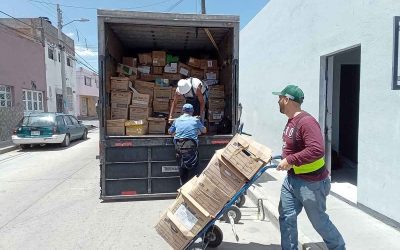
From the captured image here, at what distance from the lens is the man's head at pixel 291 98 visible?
3.42m

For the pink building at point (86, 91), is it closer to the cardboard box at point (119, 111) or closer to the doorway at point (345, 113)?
the cardboard box at point (119, 111)

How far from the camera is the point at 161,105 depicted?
23.9ft

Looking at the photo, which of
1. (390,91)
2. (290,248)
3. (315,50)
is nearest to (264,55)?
(315,50)

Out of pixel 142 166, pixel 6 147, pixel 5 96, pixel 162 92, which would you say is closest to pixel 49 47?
pixel 5 96

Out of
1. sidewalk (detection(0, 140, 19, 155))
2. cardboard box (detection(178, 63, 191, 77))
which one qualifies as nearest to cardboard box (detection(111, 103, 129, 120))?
cardboard box (detection(178, 63, 191, 77))

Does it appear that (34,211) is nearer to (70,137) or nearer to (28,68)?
(70,137)

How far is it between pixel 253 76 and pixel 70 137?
8.59 m

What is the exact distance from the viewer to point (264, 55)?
33.3 feet

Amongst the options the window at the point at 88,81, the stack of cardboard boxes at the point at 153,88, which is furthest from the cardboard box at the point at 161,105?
the window at the point at 88,81

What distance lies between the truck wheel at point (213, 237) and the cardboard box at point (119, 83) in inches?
148

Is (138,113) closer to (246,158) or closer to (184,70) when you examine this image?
(184,70)

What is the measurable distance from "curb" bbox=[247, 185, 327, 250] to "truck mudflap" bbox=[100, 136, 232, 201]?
1.06 metres

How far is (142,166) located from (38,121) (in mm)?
9350

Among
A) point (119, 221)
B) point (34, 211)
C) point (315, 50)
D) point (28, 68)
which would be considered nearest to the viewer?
point (119, 221)
